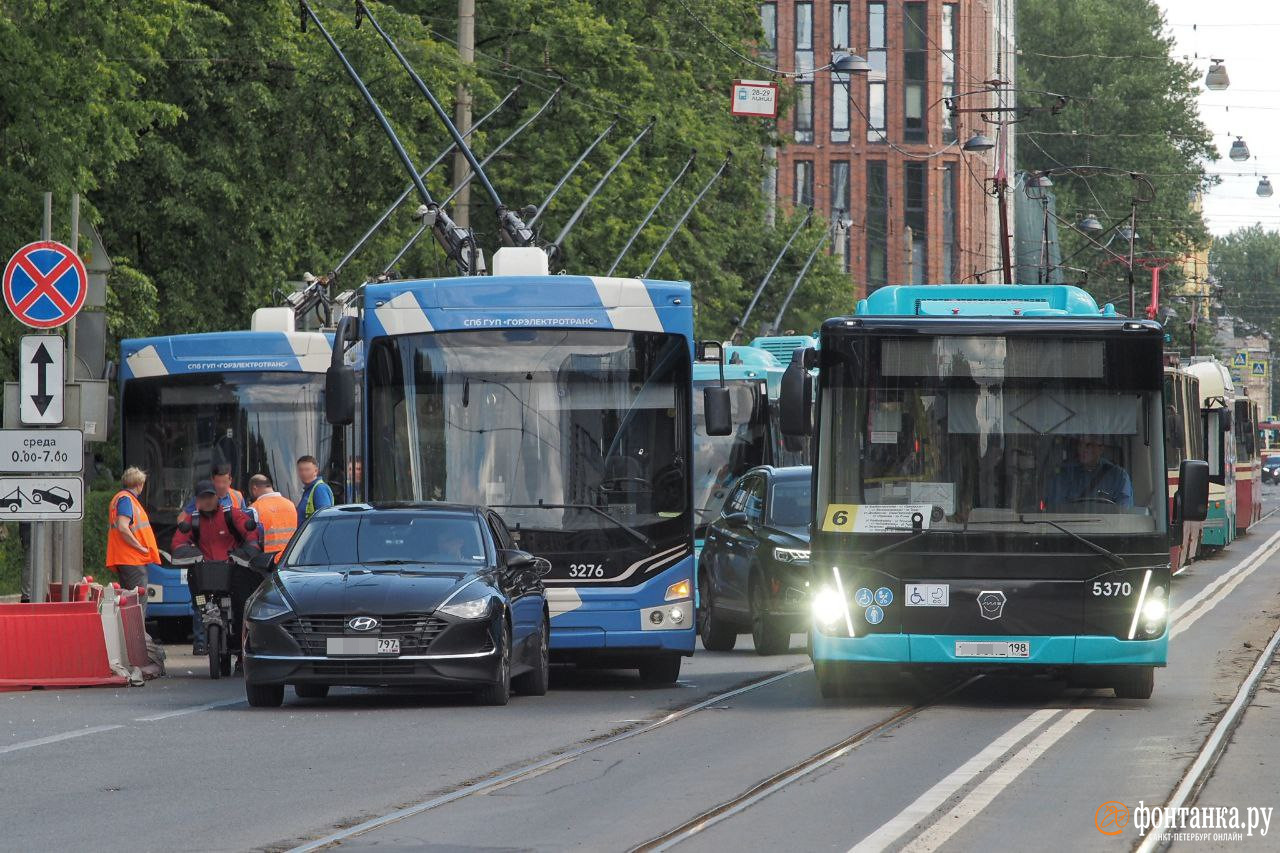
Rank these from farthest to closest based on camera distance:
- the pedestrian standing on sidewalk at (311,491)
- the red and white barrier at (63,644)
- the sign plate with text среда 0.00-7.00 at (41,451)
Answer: the pedestrian standing on sidewalk at (311,491) < the sign plate with text среда 0.00-7.00 at (41,451) < the red and white barrier at (63,644)

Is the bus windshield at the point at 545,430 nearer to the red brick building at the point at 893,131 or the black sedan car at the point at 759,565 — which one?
the black sedan car at the point at 759,565

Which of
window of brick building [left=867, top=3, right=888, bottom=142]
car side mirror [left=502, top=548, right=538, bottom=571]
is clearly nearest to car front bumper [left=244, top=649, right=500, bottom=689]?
car side mirror [left=502, top=548, right=538, bottom=571]

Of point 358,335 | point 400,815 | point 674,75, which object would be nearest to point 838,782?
point 400,815

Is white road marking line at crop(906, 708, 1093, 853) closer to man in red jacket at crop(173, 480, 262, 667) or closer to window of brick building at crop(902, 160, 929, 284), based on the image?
man in red jacket at crop(173, 480, 262, 667)

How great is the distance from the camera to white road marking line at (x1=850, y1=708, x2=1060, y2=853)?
919 cm

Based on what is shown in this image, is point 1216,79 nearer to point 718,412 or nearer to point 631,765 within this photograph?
point 718,412

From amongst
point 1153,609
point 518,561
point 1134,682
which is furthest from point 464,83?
point 1153,609

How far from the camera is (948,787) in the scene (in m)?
10.8

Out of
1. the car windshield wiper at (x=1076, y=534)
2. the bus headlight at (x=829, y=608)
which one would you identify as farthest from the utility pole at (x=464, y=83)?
the car windshield wiper at (x=1076, y=534)

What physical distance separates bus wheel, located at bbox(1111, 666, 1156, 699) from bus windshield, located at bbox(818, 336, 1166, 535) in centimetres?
100

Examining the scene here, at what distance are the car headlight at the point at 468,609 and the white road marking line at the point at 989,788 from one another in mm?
3654

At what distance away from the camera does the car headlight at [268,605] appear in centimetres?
1512

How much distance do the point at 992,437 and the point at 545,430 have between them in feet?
11.4

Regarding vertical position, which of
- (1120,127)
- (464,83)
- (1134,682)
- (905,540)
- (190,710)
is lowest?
(190,710)
